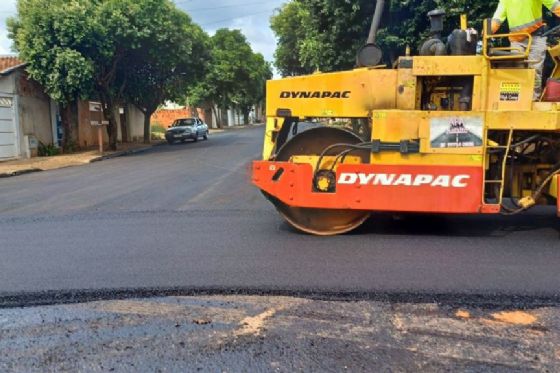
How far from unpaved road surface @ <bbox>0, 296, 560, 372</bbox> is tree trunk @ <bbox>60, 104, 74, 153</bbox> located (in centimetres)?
2122

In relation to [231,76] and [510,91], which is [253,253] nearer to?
[510,91]

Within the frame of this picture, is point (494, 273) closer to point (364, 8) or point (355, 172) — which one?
point (355, 172)

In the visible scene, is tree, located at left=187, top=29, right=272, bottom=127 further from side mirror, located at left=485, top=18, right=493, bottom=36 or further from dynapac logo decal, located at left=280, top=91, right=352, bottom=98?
side mirror, located at left=485, top=18, right=493, bottom=36

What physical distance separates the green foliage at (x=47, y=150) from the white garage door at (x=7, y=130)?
1453 millimetres

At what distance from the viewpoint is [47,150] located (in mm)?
22781

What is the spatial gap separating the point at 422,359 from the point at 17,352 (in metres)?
2.63

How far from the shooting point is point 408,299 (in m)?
4.41

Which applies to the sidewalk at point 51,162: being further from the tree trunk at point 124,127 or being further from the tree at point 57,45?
the tree trunk at point 124,127

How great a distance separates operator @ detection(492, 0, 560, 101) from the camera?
19.7ft

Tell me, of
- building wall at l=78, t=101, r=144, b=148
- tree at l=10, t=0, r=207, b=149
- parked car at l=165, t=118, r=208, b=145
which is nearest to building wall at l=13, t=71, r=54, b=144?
tree at l=10, t=0, r=207, b=149

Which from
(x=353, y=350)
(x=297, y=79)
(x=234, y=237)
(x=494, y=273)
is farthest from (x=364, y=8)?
(x=353, y=350)

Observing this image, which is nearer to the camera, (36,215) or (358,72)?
(358,72)

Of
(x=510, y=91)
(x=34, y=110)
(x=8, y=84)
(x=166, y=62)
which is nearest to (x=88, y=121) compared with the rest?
(x=34, y=110)

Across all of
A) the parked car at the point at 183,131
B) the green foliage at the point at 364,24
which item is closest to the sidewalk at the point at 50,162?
the parked car at the point at 183,131
